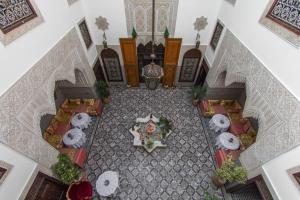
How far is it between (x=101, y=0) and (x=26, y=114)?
4.06 m

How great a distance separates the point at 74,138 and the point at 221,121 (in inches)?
187

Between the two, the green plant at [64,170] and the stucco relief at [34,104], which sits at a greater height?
the stucco relief at [34,104]

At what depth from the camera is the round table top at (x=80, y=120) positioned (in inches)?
220

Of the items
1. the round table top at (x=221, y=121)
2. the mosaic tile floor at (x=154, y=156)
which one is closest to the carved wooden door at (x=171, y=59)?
the mosaic tile floor at (x=154, y=156)

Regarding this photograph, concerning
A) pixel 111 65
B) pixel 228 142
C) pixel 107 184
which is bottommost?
pixel 107 184

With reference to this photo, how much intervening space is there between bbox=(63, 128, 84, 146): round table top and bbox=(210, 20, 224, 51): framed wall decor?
519 cm

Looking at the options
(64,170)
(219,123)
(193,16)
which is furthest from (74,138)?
(193,16)

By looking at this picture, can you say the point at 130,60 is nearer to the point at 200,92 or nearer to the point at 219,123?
the point at 200,92

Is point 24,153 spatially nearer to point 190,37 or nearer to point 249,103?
point 249,103

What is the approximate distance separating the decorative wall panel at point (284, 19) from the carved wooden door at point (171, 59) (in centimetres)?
288

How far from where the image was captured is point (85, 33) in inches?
215

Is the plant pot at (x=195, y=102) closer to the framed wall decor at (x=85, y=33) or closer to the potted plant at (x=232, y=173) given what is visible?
the potted plant at (x=232, y=173)

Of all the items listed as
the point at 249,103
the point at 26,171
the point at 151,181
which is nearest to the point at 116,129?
the point at 151,181

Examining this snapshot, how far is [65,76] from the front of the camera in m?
4.30
